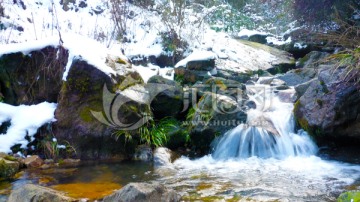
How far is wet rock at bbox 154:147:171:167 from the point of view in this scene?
5.02 meters

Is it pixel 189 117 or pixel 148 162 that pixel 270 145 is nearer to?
pixel 189 117

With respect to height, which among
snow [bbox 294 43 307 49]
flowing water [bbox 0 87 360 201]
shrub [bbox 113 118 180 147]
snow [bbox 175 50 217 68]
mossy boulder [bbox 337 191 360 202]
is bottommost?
flowing water [bbox 0 87 360 201]

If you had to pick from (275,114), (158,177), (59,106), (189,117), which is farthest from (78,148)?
(275,114)

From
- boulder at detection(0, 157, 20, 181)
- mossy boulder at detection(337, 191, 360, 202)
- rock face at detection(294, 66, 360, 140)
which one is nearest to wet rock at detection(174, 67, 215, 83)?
rock face at detection(294, 66, 360, 140)

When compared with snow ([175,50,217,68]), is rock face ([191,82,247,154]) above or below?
below

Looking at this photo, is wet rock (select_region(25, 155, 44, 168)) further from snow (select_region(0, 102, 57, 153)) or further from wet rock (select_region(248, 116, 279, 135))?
wet rock (select_region(248, 116, 279, 135))

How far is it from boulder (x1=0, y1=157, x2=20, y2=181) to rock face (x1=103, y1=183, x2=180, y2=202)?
1.80 meters

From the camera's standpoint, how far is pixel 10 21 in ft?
25.7

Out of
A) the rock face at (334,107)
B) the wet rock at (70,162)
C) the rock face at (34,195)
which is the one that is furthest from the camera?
the rock face at (334,107)

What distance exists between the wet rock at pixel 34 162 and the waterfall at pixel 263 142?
8.66 ft

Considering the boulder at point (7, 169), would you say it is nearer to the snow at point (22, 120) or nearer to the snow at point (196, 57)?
the snow at point (22, 120)

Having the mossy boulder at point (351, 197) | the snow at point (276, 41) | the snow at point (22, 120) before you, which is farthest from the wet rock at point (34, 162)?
the snow at point (276, 41)

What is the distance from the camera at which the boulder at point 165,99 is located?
227 inches

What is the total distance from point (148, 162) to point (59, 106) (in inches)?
63.7
